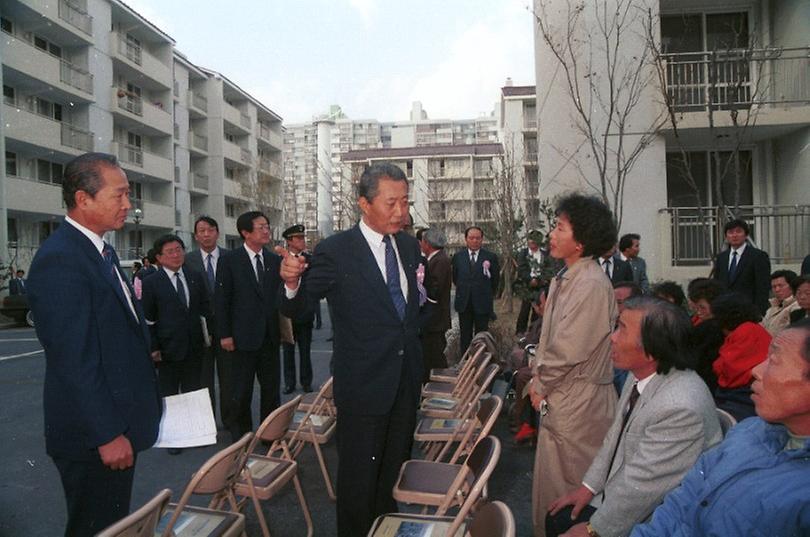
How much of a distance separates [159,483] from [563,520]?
10.9 feet

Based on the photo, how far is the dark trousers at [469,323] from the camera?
827 centimetres

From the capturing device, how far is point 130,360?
2391 mm

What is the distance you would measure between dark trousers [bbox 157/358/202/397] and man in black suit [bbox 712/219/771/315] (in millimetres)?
5581

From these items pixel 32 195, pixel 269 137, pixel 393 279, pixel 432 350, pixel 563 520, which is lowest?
pixel 563 520

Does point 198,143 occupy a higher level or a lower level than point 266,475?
higher

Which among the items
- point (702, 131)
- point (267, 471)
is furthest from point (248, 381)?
point (702, 131)

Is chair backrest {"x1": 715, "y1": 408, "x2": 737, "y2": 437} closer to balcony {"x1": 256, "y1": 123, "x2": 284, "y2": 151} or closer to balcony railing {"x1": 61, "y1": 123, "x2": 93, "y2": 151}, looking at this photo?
balcony railing {"x1": 61, "y1": 123, "x2": 93, "y2": 151}

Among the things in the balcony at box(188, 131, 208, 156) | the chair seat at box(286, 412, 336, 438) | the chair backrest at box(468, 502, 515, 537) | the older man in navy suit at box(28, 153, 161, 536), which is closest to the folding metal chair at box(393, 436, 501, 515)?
the chair backrest at box(468, 502, 515, 537)

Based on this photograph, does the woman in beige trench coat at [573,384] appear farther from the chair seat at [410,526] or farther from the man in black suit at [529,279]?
the man in black suit at [529,279]

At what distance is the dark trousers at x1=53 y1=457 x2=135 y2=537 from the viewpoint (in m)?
2.30

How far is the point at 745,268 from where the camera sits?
6.64 meters

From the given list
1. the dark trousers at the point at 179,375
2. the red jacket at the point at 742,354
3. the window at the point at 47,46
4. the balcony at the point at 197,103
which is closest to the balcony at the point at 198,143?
the balcony at the point at 197,103

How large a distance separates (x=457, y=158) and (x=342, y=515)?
59.8 m

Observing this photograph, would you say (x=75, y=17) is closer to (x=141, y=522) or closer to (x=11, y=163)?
(x=11, y=163)
